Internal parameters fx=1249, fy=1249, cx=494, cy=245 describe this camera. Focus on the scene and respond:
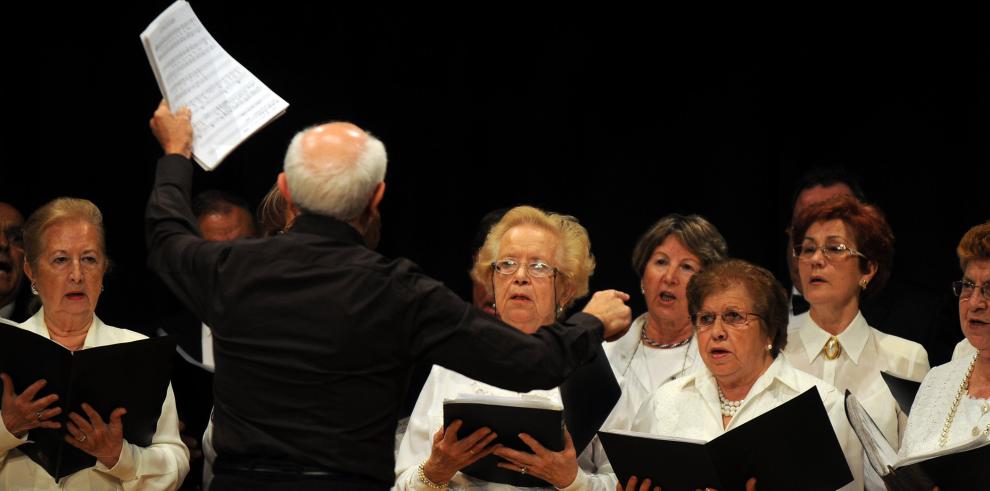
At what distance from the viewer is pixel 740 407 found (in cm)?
361

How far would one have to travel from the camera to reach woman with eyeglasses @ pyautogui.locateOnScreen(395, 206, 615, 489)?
327 centimetres

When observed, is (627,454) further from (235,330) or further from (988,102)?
(988,102)

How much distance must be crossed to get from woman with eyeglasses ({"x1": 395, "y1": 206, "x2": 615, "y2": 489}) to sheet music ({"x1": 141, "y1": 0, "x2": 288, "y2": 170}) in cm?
93

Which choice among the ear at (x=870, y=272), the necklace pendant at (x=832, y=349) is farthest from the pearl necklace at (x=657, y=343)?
the ear at (x=870, y=272)

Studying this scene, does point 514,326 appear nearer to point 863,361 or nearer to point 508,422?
point 508,422

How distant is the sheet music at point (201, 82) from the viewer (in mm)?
2986

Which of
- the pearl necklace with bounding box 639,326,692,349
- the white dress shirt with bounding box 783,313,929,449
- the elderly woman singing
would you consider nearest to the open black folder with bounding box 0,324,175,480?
the elderly woman singing

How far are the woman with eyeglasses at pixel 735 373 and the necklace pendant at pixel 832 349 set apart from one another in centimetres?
43

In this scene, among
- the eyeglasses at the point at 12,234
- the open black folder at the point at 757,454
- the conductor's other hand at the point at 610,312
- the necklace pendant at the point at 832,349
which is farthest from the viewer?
the eyeglasses at the point at 12,234

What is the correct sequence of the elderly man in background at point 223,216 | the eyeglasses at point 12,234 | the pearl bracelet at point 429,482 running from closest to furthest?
the pearl bracelet at point 429,482 → the eyeglasses at point 12,234 → the elderly man in background at point 223,216

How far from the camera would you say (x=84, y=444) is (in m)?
3.54

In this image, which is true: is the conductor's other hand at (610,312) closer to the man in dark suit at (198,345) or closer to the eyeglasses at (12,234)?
the man in dark suit at (198,345)

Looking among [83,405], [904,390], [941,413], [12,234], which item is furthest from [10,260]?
[941,413]

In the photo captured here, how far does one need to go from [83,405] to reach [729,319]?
186cm
